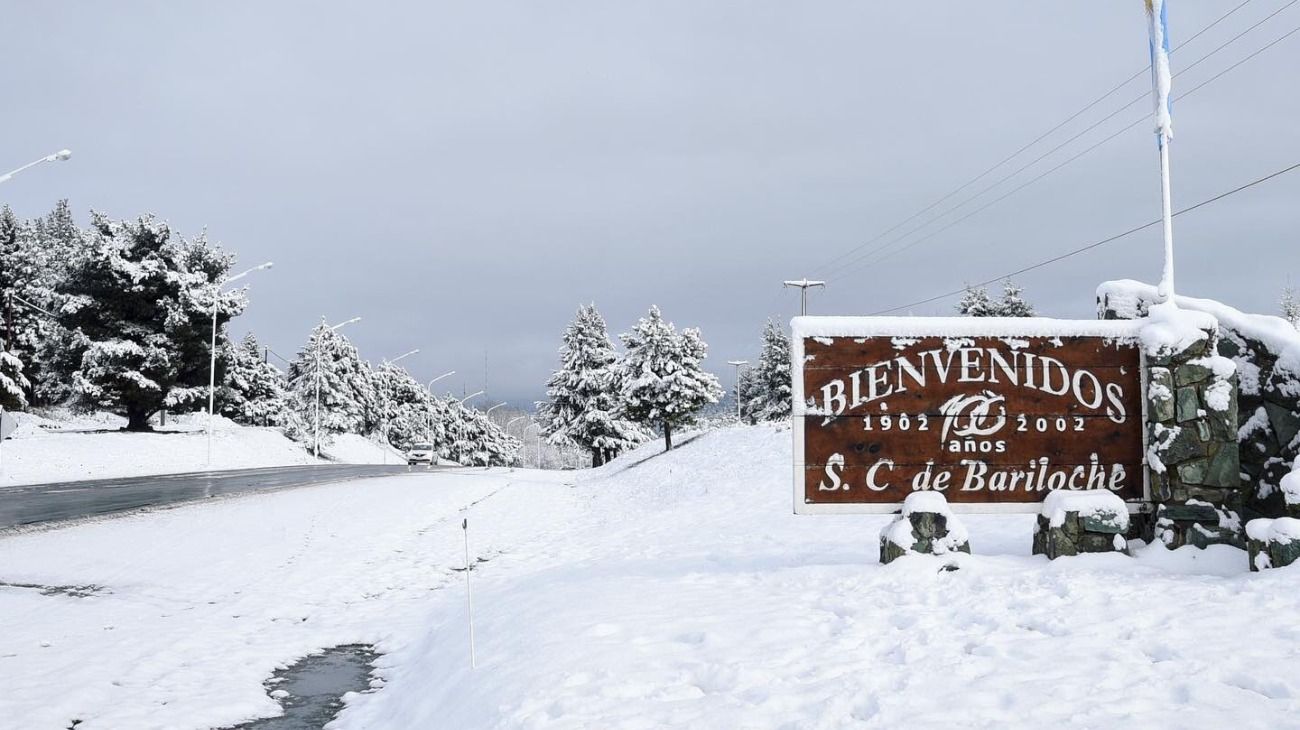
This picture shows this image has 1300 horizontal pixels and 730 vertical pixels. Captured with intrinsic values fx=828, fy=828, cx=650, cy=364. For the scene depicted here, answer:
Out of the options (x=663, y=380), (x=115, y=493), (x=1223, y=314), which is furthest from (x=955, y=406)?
(x=663, y=380)

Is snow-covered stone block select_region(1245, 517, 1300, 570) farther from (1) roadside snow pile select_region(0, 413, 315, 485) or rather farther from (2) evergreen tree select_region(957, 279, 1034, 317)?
(2) evergreen tree select_region(957, 279, 1034, 317)

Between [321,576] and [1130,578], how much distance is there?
1031 centimetres

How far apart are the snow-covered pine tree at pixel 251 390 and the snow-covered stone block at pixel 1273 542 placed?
193 ft

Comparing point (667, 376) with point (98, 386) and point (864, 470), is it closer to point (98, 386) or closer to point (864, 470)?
point (98, 386)

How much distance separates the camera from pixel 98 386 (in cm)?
4084

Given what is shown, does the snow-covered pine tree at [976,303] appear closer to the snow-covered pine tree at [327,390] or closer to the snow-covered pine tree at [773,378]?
the snow-covered pine tree at [773,378]

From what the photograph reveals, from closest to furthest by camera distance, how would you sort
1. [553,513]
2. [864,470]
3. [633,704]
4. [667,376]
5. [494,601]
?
[633,704]
[864,470]
[494,601]
[553,513]
[667,376]

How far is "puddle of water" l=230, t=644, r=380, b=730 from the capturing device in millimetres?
6656

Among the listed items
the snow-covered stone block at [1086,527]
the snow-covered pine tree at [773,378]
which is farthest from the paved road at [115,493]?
the snow-covered pine tree at [773,378]

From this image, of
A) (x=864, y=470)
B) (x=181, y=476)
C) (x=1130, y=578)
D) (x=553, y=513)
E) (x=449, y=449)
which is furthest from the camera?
(x=449, y=449)

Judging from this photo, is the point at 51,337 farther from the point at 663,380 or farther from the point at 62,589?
the point at 62,589

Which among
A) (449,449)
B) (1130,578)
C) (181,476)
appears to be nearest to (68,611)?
(1130,578)

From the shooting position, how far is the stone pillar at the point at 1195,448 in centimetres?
763

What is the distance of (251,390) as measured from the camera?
7000 cm
